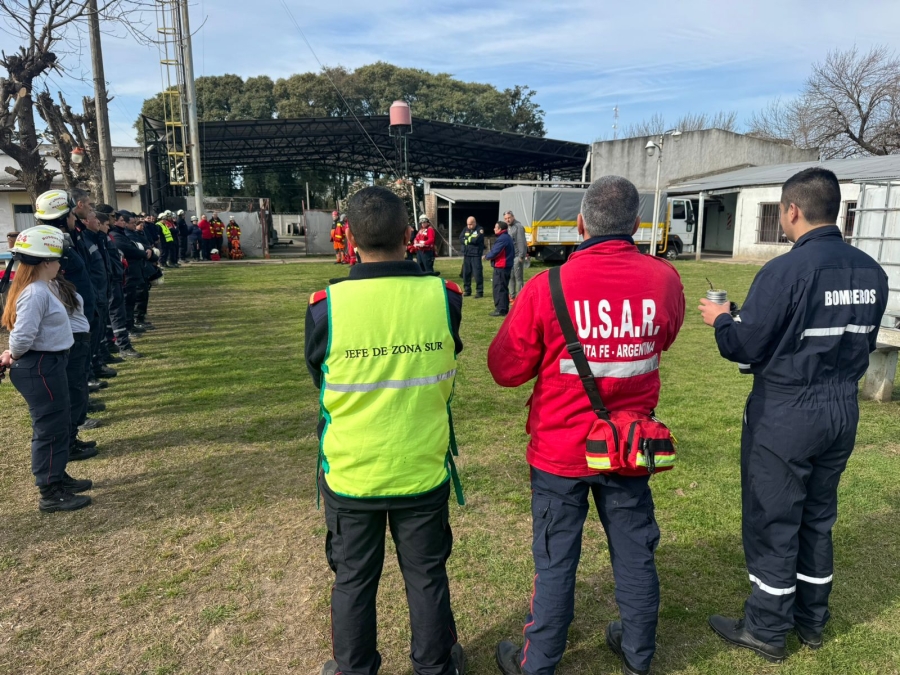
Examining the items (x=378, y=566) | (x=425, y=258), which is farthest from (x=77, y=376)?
(x=425, y=258)

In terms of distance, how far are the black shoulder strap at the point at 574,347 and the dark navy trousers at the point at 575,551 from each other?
0.28m

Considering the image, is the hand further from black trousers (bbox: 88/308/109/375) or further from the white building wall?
the white building wall

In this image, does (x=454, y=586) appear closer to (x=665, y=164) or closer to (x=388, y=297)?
(x=388, y=297)

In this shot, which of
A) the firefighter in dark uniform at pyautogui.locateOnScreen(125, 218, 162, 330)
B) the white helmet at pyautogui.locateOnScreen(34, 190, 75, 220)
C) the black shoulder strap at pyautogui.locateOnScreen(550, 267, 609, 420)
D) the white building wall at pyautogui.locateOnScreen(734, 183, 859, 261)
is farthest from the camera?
the white building wall at pyautogui.locateOnScreen(734, 183, 859, 261)

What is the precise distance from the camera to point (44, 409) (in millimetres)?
3818

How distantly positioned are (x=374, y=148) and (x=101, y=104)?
24426 mm

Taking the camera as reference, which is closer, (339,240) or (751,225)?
(339,240)

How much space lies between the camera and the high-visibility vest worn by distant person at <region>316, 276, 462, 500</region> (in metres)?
1.95

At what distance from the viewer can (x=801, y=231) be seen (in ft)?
7.97

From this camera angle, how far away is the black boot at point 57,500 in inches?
151

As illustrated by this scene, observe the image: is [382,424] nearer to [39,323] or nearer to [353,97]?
[39,323]

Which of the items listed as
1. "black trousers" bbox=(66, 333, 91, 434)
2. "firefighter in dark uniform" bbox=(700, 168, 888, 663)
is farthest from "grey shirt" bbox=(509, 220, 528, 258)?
"firefighter in dark uniform" bbox=(700, 168, 888, 663)

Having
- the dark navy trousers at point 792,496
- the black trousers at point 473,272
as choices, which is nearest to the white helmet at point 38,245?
the dark navy trousers at point 792,496

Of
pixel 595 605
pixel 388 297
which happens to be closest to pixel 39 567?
pixel 388 297
